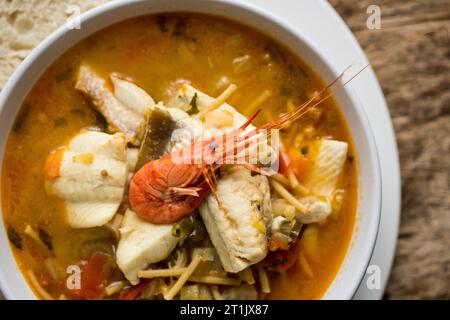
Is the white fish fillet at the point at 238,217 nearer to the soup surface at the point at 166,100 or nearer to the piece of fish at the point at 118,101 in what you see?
the soup surface at the point at 166,100

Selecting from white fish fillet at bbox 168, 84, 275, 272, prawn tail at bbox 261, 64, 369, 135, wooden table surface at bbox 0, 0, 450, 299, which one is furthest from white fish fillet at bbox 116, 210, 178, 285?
wooden table surface at bbox 0, 0, 450, 299

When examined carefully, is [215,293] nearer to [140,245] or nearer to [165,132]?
[140,245]

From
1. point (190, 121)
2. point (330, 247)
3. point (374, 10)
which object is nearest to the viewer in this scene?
point (190, 121)

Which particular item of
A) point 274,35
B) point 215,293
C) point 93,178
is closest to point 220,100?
point 274,35

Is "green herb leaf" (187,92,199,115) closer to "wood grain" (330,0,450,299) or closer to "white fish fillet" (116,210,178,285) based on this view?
"white fish fillet" (116,210,178,285)
